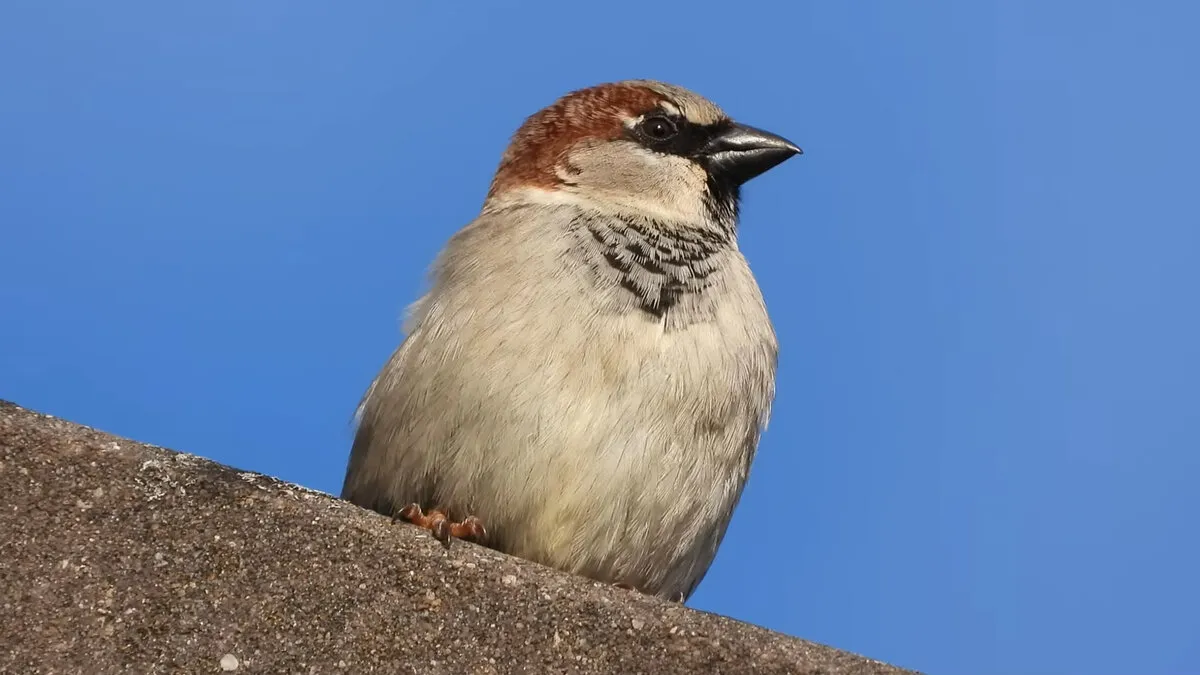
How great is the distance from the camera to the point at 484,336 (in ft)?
8.58

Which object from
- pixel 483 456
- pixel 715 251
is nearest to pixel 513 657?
pixel 483 456

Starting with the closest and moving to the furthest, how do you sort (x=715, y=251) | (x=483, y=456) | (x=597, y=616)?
(x=597, y=616)
(x=483, y=456)
(x=715, y=251)

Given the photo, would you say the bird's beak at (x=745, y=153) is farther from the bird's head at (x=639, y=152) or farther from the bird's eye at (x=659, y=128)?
the bird's eye at (x=659, y=128)

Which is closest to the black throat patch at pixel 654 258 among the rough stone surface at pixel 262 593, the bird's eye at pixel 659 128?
the bird's eye at pixel 659 128

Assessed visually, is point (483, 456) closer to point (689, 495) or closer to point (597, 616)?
point (689, 495)

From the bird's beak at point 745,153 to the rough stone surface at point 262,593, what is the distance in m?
2.01

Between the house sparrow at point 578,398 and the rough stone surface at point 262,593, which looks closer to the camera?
the rough stone surface at point 262,593

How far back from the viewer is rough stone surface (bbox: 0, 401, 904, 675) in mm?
1561

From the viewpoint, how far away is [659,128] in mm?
3699

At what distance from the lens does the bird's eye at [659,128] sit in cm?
368

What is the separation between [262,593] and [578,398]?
3.32 ft

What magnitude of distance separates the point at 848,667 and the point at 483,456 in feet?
3.34

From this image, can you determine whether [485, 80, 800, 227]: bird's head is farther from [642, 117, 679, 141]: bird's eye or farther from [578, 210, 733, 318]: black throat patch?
[578, 210, 733, 318]: black throat patch

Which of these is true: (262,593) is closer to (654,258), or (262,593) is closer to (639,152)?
(654,258)
